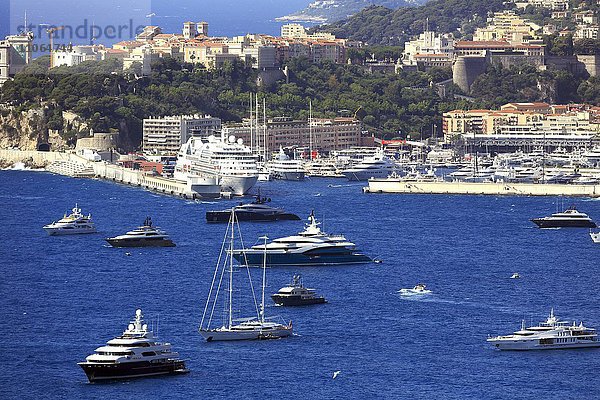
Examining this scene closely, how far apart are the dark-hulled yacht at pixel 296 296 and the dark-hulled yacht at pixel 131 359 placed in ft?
24.2

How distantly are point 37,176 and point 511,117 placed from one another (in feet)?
94.4

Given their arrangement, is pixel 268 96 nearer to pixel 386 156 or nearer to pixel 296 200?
pixel 386 156

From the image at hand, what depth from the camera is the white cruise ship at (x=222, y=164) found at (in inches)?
2899

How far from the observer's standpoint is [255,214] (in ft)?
202

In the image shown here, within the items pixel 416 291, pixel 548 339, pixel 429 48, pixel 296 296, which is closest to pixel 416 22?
pixel 429 48

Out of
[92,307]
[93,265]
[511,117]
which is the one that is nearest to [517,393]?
[92,307]

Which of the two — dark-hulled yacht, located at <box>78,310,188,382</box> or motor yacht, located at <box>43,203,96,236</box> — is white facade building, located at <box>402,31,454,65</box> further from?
dark-hulled yacht, located at <box>78,310,188,382</box>

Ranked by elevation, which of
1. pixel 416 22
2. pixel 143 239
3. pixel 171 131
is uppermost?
pixel 416 22

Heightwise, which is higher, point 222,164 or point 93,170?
point 222,164

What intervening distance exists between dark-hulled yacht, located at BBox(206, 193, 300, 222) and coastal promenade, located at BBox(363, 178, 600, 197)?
39.6 ft

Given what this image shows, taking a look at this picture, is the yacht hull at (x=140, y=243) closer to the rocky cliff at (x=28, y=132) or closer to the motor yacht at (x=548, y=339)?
the motor yacht at (x=548, y=339)

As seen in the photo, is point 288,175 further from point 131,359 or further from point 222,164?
point 131,359

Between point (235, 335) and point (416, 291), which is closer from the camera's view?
point (235, 335)

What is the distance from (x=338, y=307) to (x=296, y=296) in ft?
3.13
